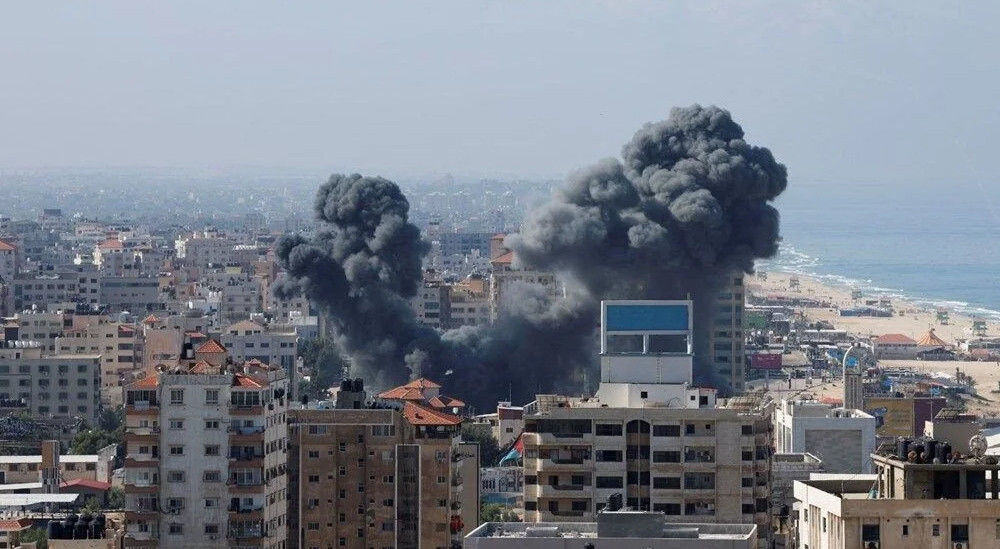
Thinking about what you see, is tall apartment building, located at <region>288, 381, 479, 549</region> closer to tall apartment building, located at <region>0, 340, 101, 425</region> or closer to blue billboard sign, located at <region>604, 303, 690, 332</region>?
blue billboard sign, located at <region>604, 303, 690, 332</region>

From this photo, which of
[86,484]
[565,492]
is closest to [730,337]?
[86,484]

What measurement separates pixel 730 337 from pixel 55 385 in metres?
24.0

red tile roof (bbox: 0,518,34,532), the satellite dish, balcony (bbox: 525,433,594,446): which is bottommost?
red tile roof (bbox: 0,518,34,532)

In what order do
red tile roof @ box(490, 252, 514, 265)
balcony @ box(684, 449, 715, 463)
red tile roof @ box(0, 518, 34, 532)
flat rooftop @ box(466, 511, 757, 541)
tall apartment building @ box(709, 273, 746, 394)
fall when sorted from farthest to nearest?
1. red tile roof @ box(490, 252, 514, 265)
2. tall apartment building @ box(709, 273, 746, 394)
3. red tile roof @ box(0, 518, 34, 532)
4. balcony @ box(684, 449, 715, 463)
5. flat rooftop @ box(466, 511, 757, 541)

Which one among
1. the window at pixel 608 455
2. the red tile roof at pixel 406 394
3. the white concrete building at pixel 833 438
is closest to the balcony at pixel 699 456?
the window at pixel 608 455

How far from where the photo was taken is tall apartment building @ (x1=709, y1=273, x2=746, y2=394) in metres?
115

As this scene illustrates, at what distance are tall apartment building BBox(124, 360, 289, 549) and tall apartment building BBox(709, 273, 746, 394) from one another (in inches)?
2355

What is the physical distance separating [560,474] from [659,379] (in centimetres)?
561

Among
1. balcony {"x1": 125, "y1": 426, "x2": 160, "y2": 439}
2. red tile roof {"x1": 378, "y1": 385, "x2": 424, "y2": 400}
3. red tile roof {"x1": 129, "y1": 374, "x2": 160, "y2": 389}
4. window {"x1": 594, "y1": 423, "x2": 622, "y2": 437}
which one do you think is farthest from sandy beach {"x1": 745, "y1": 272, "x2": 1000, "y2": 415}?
window {"x1": 594, "y1": 423, "x2": 622, "y2": 437}

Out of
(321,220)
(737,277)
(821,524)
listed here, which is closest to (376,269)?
(321,220)

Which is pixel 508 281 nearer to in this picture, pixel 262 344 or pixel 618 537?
pixel 262 344

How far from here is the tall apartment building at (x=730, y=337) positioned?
11462 centimetres

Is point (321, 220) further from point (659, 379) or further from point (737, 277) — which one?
point (659, 379)

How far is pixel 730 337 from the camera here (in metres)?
116
